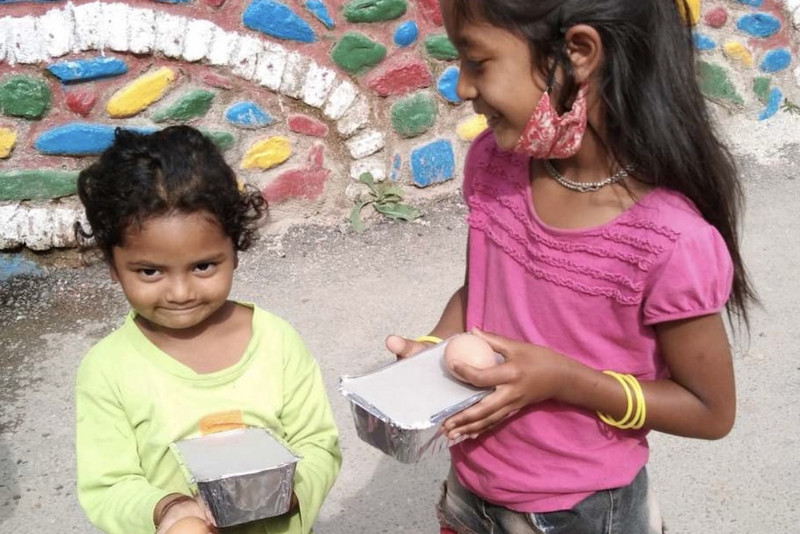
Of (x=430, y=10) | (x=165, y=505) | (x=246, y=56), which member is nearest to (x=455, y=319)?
(x=165, y=505)

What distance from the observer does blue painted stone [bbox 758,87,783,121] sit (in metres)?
5.01

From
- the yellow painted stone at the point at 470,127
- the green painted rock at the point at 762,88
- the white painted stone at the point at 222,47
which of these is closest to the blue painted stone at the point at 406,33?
the yellow painted stone at the point at 470,127

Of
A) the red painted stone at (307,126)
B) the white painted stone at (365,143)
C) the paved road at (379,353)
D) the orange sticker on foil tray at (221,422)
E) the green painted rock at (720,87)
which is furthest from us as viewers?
the green painted rock at (720,87)

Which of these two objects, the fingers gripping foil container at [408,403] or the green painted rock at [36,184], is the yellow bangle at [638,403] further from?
the green painted rock at [36,184]

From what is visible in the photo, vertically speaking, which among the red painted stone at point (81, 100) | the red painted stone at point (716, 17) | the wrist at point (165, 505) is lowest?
the red painted stone at point (81, 100)

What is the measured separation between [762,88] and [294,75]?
240 cm

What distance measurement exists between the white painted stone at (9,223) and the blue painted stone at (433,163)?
5.34ft

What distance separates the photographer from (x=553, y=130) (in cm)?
162

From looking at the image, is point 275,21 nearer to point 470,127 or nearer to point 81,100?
point 81,100

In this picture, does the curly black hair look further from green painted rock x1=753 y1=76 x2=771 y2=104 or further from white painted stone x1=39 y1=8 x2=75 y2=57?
green painted rock x1=753 y1=76 x2=771 y2=104

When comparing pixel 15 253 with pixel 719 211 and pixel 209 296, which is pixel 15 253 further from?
pixel 719 211

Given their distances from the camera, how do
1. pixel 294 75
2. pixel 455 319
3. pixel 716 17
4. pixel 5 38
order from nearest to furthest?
1. pixel 455 319
2. pixel 5 38
3. pixel 294 75
4. pixel 716 17

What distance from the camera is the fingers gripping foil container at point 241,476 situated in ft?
4.89

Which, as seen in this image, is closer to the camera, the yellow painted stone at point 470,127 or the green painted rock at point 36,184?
the green painted rock at point 36,184
